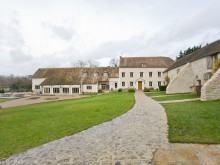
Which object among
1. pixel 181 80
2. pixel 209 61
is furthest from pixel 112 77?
pixel 209 61

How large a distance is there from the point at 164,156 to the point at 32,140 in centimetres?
448

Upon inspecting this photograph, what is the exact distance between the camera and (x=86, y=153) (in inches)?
185

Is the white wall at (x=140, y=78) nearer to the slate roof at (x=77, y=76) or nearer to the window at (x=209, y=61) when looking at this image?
the slate roof at (x=77, y=76)

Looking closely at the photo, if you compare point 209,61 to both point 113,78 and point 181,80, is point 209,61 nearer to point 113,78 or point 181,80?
point 181,80

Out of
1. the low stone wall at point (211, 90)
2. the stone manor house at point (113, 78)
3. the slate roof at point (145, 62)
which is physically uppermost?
the slate roof at point (145, 62)

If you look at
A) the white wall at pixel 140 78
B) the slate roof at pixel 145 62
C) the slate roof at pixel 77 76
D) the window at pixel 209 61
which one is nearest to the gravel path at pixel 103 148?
the window at pixel 209 61

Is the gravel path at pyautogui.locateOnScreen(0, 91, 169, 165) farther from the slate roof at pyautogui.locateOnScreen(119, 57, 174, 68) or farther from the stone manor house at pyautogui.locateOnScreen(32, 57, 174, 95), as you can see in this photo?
the slate roof at pyautogui.locateOnScreen(119, 57, 174, 68)

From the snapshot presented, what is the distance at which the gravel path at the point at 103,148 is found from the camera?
4293 millimetres

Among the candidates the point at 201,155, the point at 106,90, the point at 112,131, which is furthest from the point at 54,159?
the point at 106,90

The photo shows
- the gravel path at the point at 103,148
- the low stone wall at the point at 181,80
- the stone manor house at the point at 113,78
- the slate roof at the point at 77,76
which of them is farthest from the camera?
the slate roof at the point at 77,76

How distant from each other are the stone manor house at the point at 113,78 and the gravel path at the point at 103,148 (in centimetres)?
3269

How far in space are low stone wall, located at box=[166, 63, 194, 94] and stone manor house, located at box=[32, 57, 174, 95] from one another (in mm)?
15424

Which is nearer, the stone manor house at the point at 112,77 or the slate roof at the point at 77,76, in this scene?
the stone manor house at the point at 112,77

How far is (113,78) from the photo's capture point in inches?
1593
